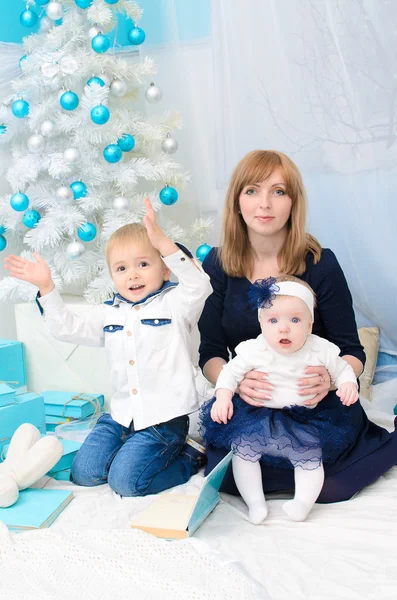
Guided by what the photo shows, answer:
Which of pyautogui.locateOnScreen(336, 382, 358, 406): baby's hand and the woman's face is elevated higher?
the woman's face

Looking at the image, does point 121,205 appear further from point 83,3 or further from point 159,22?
point 159,22

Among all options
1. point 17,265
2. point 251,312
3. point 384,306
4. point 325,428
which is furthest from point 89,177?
point 325,428

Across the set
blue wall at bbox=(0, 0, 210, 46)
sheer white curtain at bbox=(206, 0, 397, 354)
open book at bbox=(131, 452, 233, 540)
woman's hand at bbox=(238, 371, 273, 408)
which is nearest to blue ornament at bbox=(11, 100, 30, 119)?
blue wall at bbox=(0, 0, 210, 46)

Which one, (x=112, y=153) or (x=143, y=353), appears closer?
(x=143, y=353)

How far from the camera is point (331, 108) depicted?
1.98 metres

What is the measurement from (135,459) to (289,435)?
349mm

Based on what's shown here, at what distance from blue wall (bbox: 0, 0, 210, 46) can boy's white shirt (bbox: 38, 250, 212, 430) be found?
118 centimetres

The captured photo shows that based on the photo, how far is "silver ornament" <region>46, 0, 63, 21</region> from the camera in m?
2.09

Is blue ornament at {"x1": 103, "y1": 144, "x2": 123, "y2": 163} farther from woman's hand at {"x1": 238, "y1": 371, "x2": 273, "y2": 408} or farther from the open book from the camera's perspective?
the open book

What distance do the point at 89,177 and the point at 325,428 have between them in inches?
48.3

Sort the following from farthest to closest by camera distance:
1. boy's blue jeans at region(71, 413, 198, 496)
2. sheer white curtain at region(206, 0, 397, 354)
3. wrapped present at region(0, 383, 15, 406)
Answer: sheer white curtain at region(206, 0, 397, 354), wrapped present at region(0, 383, 15, 406), boy's blue jeans at region(71, 413, 198, 496)

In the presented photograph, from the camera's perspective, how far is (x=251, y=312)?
1.60 m

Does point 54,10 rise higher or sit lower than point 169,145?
higher

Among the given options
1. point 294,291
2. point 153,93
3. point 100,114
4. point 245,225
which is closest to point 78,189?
point 100,114
